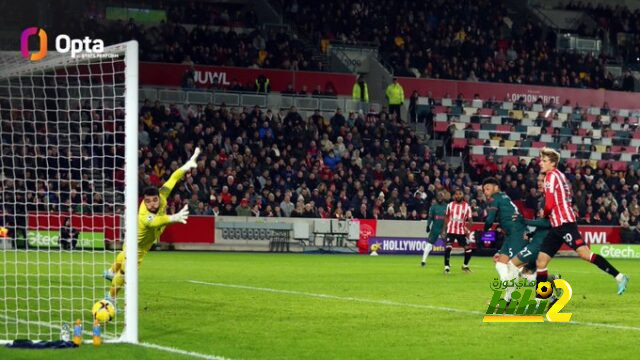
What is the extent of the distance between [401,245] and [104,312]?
84.5ft

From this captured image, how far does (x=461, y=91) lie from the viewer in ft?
153

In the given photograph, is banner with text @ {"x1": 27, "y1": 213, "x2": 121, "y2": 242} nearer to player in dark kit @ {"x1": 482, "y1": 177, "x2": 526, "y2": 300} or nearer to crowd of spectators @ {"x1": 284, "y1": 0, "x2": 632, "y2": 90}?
player in dark kit @ {"x1": 482, "y1": 177, "x2": 526, "y2": 300}

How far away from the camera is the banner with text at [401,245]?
37.4 metres

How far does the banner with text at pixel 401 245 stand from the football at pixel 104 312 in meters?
24.9

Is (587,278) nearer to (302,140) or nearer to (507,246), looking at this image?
(507,246)

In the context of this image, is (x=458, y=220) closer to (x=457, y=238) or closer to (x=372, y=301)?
(x=457, y=238)

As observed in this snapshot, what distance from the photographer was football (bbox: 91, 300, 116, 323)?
1246 centimetres

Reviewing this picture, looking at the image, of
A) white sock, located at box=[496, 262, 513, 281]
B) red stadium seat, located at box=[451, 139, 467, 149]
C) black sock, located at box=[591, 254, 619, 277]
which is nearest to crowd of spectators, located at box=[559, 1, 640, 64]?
red stadium seat, located at box=[451, 139, 467, 149]

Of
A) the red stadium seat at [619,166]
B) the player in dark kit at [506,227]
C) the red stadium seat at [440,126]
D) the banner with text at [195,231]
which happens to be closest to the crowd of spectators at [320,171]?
the banner with text at [195,231]

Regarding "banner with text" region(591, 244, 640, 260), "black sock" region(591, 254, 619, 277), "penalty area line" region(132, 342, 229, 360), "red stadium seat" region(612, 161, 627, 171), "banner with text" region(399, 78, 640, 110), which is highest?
"banner with text" region(399, 78, 640, 110)

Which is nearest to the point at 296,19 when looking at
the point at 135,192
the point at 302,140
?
the point at 302,140

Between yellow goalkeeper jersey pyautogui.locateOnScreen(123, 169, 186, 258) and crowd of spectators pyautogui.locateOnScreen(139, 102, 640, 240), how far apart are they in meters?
18.5

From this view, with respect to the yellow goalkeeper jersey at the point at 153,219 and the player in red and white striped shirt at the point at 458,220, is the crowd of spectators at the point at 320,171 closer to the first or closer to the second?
the player in red and white striped shirt at the point at 458,220

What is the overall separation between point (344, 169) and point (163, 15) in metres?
11.5
